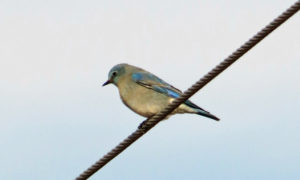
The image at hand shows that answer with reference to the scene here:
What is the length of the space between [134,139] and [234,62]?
69.1 inches

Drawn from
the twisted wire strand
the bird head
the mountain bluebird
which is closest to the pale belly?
the mountain bluebird

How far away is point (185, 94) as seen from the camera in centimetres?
858

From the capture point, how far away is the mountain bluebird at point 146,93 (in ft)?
41.4

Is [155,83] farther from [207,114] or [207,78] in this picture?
[207,78]

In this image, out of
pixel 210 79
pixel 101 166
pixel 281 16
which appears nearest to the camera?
pixel 281 16

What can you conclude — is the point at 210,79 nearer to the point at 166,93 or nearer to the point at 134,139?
the point at 134,139

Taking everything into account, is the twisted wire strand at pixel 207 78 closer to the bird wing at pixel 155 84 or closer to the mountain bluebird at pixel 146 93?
the mountain bluebird at pixel 146 93

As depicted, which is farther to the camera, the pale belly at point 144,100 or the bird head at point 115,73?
the bird head at point 115,73

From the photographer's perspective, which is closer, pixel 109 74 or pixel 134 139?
pixel 134 139

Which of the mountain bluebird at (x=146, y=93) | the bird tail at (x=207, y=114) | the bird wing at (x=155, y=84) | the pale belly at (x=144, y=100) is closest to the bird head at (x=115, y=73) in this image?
the mountain bluebird at (x=146, y=93)

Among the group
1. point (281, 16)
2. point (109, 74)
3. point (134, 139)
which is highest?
point (281, 16)

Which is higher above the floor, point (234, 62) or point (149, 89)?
point (234, 62)

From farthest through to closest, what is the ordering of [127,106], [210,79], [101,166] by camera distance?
[127,106] < [101,166] < [210,79]

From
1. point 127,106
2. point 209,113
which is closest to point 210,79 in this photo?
point 209,113
